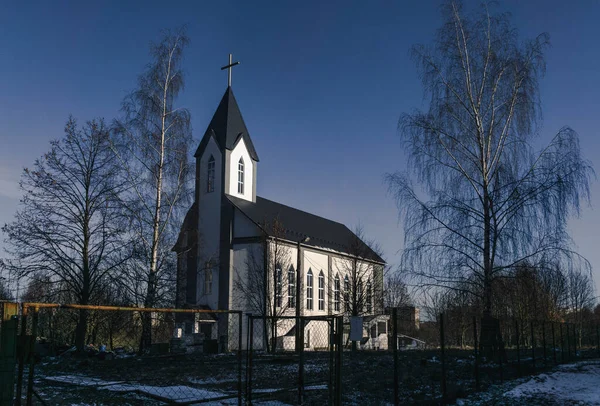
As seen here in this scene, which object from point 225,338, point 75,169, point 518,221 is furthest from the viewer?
point 225,338

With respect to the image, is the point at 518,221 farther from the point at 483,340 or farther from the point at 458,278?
the point at 483,340

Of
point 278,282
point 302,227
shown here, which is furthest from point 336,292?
point 302,227

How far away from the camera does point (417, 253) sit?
687 inches

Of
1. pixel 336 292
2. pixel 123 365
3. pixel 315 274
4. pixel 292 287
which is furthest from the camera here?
pixel 315 274

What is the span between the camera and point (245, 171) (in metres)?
37.6

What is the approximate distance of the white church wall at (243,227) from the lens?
113 ft

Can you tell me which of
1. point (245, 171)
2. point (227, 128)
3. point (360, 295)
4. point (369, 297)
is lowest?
point (369, 297)

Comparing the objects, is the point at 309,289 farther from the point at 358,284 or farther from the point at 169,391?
the point at 169,391

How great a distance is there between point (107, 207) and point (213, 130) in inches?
568

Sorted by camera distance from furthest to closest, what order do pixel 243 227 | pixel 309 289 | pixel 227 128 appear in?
1. pixel 309 289
2. pixel 227 128
3. pixel 243 227

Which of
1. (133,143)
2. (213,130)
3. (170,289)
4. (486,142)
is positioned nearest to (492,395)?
(486,142)

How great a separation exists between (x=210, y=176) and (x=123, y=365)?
19.6 m

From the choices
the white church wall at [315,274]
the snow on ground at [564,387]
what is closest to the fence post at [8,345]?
the snow on ground at [564,387]

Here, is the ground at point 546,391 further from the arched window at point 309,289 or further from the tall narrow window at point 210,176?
the tall narrow window at point 210,176
